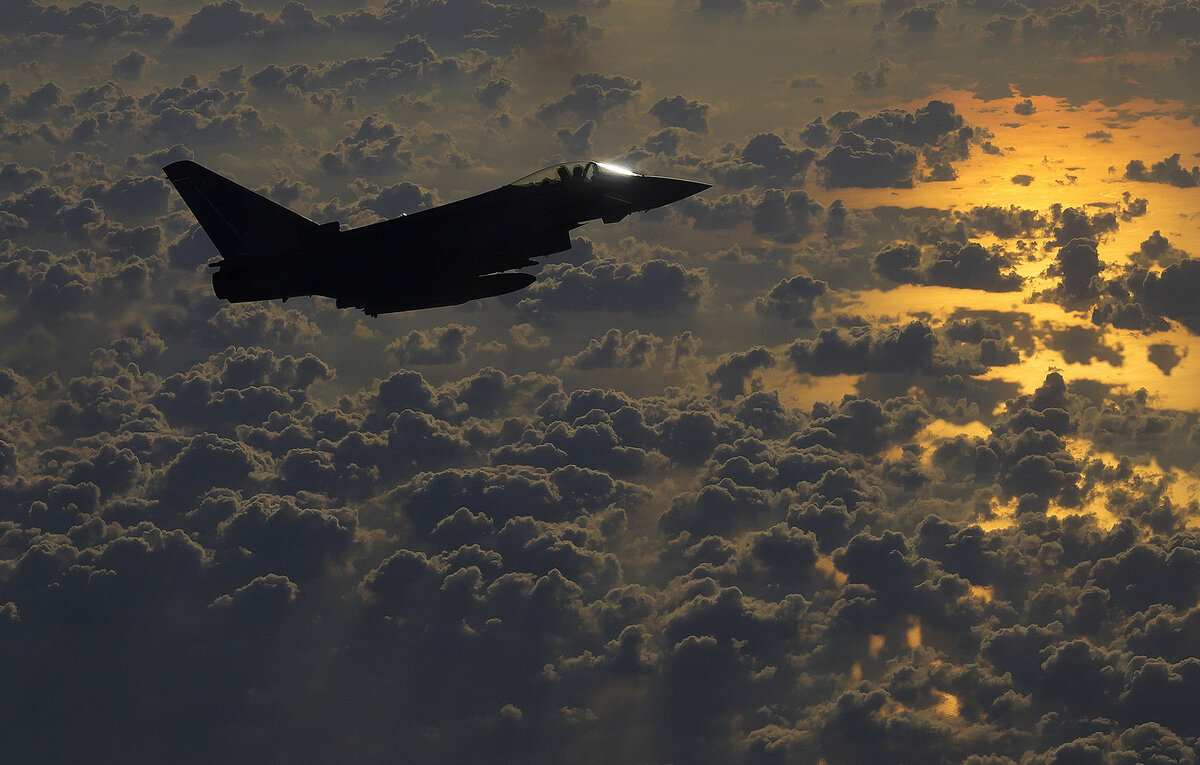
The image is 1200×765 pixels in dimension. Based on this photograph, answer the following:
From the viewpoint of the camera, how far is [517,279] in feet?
170

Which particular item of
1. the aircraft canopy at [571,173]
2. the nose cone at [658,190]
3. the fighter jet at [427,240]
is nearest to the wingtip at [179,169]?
the fighter jet at [427,240]

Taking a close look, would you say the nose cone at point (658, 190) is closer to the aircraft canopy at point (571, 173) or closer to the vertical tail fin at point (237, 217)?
the aircraft canopy at point (571, 173)

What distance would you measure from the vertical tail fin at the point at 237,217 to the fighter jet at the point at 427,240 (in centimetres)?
7

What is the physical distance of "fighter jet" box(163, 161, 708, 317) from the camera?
55.6 metres

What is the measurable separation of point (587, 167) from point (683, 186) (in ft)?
19.0

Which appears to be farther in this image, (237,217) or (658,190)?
(237,217)

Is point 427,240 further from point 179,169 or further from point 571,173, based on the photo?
point 179,169

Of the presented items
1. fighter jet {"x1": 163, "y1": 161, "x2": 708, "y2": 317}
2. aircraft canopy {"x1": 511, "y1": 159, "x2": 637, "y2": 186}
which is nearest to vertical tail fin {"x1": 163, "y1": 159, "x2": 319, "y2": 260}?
fighter jet {"x1": 163, "y1": 161, "x2": 708, "y2": 317}

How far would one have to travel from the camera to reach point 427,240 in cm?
5666

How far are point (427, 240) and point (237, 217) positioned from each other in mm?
12900

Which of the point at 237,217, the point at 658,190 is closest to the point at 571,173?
the point at 658,190

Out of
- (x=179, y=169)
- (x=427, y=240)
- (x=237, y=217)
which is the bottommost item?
(x=427, y=240)

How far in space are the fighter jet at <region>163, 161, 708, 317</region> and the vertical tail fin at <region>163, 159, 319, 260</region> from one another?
0.07m

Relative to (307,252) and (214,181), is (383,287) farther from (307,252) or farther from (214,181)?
(214,181)
